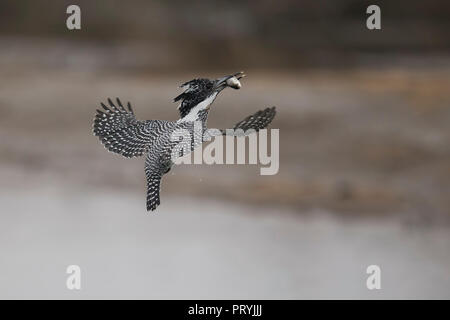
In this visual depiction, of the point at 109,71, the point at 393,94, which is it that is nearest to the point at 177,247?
the point at 393,94

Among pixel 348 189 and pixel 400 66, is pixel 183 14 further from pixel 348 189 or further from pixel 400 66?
pixel 348 189

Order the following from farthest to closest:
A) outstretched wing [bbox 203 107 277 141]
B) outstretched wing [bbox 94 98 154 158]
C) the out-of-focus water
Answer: the out-of-focus water < outstretched wing [bbox 94 98 154 158] < outstretched wing [bbox 203 107 277 141]

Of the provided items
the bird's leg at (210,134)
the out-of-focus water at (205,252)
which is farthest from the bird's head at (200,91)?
the out-of-focus water at (205,252)

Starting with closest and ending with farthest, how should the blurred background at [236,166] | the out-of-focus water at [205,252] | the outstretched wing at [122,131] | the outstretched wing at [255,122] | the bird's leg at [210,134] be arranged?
the bird's leg at [210,134]
the outstretched wing at [255,122]
the outstretched wing at [122,131]
the out-of-focus water at [205,252]
the blurred background at [236,166]

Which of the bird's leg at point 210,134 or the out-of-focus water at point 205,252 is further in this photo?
the out-of-focus water at point 205,252

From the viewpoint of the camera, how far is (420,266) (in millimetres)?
7574

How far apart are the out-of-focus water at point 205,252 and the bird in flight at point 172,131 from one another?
413cm

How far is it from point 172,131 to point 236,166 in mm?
7389

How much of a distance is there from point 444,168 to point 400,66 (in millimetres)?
3473

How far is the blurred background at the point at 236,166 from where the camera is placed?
303 inches

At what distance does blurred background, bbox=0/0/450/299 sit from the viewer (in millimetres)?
7703

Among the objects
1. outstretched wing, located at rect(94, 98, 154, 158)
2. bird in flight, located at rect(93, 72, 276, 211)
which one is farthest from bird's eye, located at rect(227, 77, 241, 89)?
outstretched wing, located at rect(94, 98, 154, 158)

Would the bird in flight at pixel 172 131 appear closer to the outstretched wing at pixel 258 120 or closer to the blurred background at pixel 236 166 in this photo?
the outstretched wing at pixel 258 120

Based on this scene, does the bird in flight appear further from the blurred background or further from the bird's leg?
the blurred background
